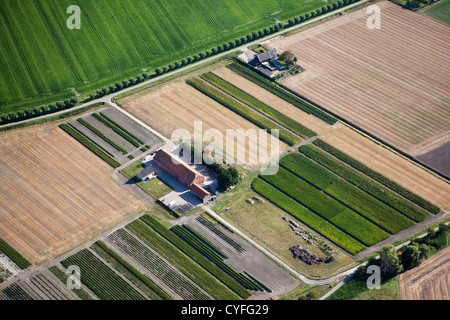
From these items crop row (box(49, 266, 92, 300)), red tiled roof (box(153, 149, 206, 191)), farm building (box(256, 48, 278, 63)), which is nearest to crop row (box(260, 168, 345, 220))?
red tiled roof (box(153, 149, 206, 191))

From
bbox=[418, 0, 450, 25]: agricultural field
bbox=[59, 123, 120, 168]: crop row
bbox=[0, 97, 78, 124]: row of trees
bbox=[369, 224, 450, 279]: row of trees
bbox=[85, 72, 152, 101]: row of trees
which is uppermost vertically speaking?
bbox=[418, 0, 450, 25]: agricultural field

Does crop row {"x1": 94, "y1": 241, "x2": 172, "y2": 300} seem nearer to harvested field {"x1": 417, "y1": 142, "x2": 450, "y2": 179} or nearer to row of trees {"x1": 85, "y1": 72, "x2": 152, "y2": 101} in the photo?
row of trees {"x1": 85, "y1": 72, "x2": 152, "y2": 101}

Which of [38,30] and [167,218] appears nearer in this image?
[167,218]

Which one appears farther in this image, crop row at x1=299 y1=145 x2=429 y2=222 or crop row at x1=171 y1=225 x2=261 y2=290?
crop row at x1=299 y1=145 x2=429 y2=222

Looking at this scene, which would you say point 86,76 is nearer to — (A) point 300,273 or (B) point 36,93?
(B) point 36,93

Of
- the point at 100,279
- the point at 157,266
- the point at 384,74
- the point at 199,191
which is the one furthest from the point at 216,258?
the point at 384,74

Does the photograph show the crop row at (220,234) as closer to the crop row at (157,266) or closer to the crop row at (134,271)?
the crop row at (157,266)

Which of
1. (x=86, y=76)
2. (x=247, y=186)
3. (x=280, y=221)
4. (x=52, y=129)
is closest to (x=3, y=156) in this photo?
(x=52, y=129)
